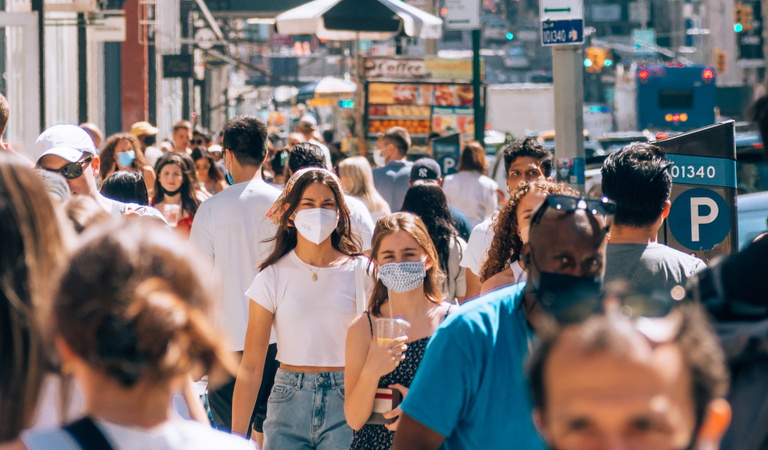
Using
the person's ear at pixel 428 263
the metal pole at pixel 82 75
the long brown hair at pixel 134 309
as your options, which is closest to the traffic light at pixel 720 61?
the metal pole at pixel 82 75

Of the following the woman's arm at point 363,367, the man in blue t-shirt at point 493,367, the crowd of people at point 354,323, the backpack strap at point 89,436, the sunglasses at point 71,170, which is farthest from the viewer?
the sunglasses at point 71,170

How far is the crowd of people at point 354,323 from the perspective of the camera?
1.79m

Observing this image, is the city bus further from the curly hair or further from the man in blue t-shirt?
the man in blue t-shirt

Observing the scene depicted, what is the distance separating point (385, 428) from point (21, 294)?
7.44 ft

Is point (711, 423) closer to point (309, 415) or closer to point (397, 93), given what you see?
point (309, 415)

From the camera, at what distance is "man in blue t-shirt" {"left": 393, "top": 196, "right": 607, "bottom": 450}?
10.0 ft

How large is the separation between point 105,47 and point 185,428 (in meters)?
22.8

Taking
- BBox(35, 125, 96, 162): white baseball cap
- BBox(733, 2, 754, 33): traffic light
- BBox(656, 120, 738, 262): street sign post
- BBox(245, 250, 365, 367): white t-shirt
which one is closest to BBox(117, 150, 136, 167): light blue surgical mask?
BBox(35, 125, 96, 162): white baseball cap

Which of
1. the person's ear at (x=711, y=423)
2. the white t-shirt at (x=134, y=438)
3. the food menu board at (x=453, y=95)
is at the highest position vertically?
the food menu board at (x=453, y=95)

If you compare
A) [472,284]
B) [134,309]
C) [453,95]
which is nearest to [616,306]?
[134,309]

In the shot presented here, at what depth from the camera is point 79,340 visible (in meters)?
1.97

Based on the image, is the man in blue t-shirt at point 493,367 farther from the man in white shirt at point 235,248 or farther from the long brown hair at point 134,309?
the man in white shirt at point 235,248

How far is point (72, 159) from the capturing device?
5.21 m

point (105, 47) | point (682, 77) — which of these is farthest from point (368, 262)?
point (682, 77)
